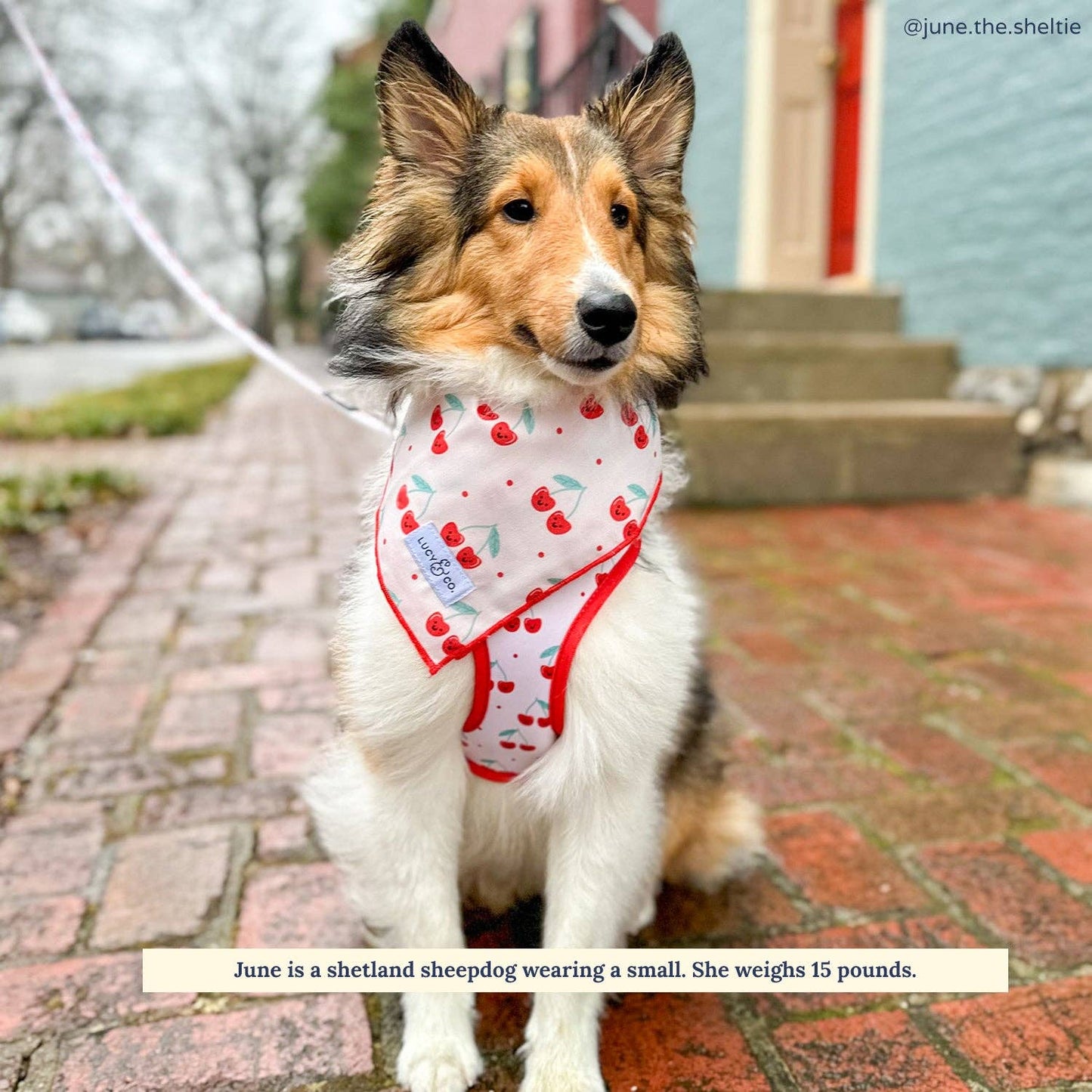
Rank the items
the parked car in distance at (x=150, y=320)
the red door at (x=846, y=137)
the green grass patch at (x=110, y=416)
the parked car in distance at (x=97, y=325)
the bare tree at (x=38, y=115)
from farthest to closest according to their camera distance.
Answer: the parked car in distance at (x=150, y=320) < the parked car in distance at (x=97, y=325) < the bare tree at (x=38, y=115) < the green grass patch at (x=110, y=416) < the red door at (x=846, y=137)

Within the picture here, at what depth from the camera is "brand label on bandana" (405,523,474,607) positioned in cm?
156

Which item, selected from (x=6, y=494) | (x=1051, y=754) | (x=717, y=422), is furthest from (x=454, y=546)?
(x=6, y=494)

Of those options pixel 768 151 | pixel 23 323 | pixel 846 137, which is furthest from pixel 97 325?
pixel 846 137

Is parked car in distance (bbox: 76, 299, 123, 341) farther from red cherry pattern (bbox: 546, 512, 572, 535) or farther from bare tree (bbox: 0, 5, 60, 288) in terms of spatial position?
red cherry pattern (bbox: 546, 512, 572, 535)

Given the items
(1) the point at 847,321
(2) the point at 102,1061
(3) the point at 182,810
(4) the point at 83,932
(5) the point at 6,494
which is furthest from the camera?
(1) the point at 847,321

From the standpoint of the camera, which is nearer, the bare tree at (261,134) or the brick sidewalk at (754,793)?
the brick sidewalk at (754,793)

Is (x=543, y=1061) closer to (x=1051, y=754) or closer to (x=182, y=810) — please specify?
(x=182, y=810)

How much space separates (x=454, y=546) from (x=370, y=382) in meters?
0.33

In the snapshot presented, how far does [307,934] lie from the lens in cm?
205

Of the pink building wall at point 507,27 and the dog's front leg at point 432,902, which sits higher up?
the pink building wall at point 507,27

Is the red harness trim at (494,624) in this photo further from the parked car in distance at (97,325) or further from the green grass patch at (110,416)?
the parked car in distance at (97,325)

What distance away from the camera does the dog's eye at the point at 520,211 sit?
5.18ft
